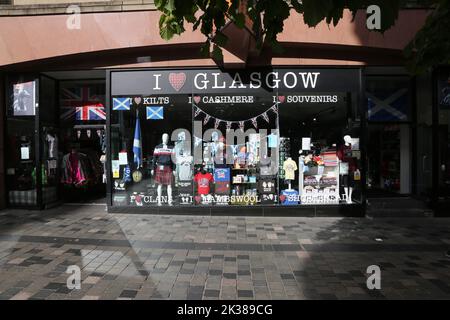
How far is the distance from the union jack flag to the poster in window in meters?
1.00

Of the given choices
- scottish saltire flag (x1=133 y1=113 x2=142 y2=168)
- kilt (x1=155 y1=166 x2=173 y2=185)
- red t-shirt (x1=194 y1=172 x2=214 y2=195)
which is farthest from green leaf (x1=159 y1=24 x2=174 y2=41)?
scottish saltire flag (x1=133 y1=113 x2=142 y2=168)

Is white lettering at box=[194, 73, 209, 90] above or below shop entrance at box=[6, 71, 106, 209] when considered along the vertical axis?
above

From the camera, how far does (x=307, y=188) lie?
8.79m

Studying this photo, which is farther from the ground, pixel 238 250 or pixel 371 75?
pixel 371 75

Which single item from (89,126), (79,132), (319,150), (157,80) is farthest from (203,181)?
(79,132)

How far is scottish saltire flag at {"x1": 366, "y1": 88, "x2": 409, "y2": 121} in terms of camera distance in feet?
31.8

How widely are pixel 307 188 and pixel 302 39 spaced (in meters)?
3.12

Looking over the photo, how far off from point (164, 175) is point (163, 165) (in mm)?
228

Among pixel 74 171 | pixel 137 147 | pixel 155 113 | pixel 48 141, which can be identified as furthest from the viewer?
pixel 74 171

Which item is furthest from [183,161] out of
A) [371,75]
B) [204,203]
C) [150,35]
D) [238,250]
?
[371,75]

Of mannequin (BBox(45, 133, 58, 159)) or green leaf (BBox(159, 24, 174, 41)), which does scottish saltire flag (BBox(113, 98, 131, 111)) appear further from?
green leaf (BBox(159, 24, 174, 41))

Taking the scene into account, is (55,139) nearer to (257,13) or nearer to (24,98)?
(24,98)

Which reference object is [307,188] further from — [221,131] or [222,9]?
[222,9]

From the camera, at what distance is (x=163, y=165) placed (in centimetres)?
902
